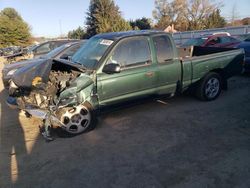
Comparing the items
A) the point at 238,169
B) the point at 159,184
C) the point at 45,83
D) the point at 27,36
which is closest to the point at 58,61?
the point at 45,83

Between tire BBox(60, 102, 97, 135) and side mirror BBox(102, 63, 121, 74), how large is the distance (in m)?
0.73

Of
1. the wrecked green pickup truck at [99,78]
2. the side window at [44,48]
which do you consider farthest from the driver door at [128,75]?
the side window at [44,48]

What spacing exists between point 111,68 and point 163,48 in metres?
1.49

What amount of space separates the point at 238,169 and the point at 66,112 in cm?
305

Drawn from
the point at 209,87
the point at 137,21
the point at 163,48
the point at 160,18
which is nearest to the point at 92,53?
the point at 163,48

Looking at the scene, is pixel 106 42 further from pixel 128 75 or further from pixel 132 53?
pixel 128 75

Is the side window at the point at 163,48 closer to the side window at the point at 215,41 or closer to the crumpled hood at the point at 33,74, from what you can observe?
the crumpled hood at the point at 33,74

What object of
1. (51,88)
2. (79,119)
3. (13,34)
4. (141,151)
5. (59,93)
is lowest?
(141,151)

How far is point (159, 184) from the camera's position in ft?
10.4

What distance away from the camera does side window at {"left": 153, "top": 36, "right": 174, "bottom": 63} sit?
533 centimetres

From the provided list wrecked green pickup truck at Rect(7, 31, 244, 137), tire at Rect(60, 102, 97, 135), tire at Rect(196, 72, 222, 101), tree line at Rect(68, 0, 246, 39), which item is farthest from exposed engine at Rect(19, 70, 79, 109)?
tree line at Rect(68, 0, 246, 39)

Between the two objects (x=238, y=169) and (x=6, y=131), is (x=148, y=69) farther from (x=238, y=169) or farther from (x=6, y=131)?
(x=6, y=131)

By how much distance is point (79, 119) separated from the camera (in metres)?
4.76

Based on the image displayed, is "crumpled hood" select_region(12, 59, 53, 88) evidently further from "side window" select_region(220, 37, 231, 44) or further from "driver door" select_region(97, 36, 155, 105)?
"side window" select_region(220, 37, 231, 44)
